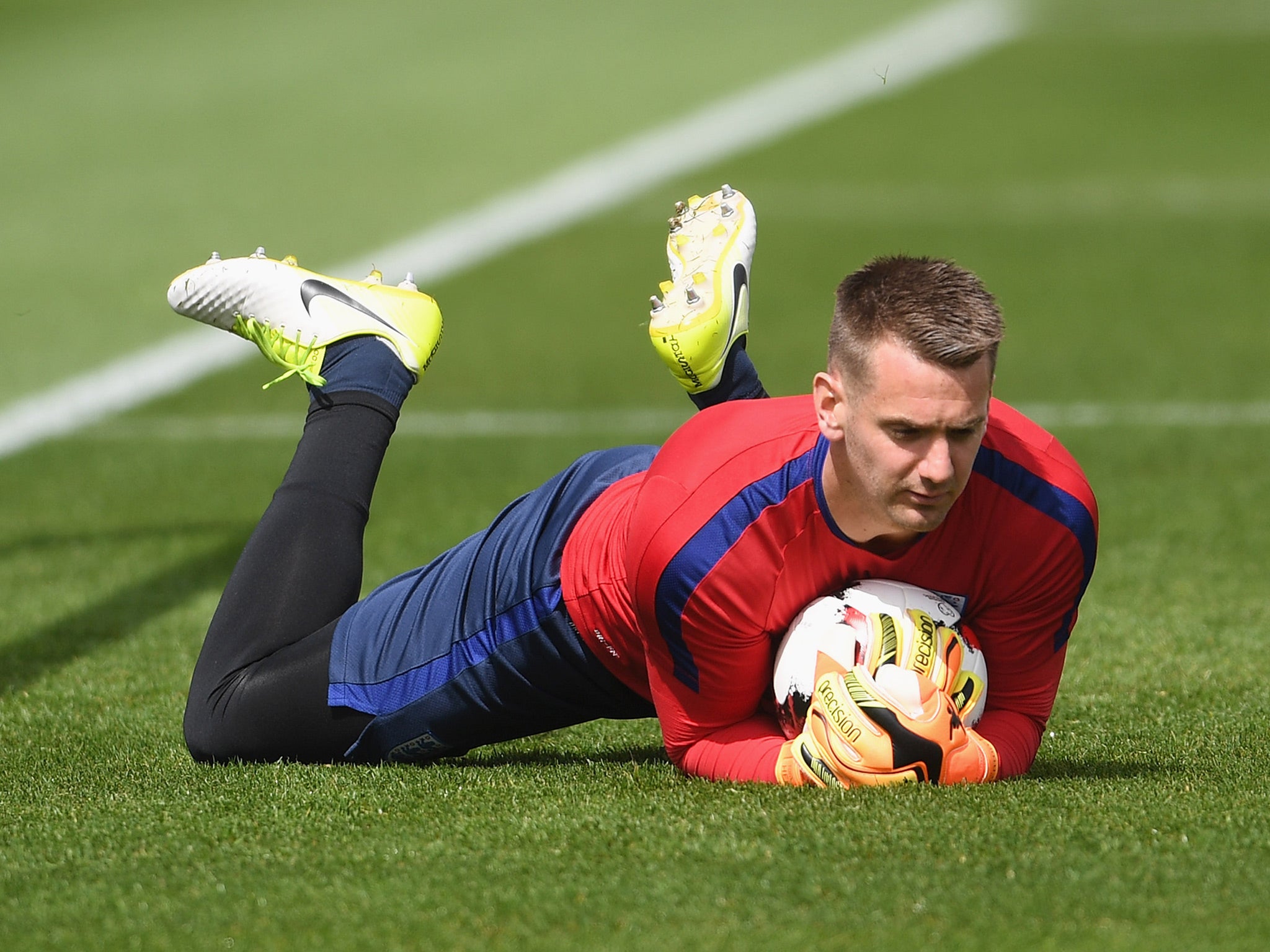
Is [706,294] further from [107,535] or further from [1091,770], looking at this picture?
[107,535]

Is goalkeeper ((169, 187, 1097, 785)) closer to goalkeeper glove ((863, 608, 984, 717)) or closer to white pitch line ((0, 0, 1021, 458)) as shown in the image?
goalkeeper glove ((863, 608, 984, 717))

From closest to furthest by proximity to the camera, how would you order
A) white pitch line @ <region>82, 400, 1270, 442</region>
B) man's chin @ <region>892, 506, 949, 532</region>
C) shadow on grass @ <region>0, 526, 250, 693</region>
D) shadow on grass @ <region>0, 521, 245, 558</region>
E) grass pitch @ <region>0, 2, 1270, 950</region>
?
grass pitch @ <region>0, 2, 1270, 950</region> < man's chin @ <region>892, 506, 949, 532</region> < shadow on grass @ <region>0, 526, 250, 693</region> < shadow on grass @ <region>0, 521, 245, 558</region> < white pitch line @ <region>82, 400, 1270, 442</region>

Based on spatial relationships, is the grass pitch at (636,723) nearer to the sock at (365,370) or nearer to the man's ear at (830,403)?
the man's ear at (830,403)

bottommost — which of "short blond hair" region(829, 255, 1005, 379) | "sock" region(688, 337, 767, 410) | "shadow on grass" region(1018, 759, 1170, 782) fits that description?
"shadow on grass" region(1018, 759, 1170, 782)

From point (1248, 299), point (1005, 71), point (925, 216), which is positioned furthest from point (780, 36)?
point (1248, 299)

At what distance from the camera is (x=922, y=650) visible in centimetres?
392

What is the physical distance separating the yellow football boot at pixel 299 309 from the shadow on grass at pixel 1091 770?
2.18m

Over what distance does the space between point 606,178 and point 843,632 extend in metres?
13.9

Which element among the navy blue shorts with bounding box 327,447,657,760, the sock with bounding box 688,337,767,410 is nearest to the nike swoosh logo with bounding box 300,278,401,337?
the navy blue shorts with bounding box 327,447,657,760

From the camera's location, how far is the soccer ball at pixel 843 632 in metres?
3.90

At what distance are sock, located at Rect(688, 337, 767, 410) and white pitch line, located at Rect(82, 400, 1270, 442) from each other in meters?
4.70

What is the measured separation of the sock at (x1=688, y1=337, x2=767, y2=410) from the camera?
15.9 feet

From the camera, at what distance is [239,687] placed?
464cm

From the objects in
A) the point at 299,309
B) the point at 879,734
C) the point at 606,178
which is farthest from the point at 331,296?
the point at 606,178
